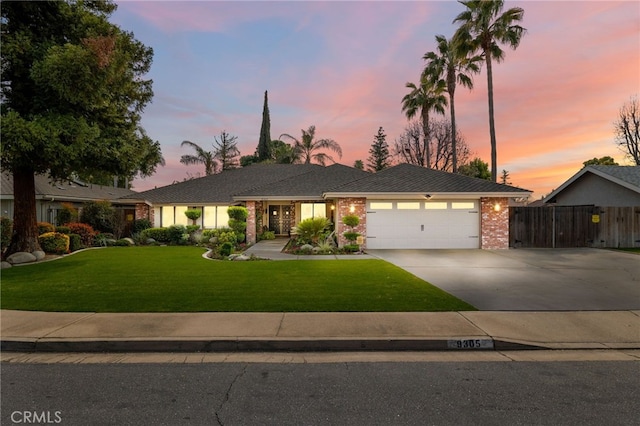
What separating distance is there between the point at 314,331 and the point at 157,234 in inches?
676

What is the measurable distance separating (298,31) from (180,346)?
14.5 m

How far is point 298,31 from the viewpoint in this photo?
14.9m

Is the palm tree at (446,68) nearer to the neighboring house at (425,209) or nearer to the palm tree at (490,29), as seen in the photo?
the palm tree at (490,29)

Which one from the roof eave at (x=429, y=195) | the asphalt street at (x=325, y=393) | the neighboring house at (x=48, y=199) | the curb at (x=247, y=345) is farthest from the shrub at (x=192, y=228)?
the asphalt street at (x=325, y=393)

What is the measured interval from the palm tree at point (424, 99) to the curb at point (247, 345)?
27666 mm

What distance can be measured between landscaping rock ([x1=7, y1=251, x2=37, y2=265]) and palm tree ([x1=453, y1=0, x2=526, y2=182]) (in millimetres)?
25107

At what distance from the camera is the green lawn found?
6461 mm

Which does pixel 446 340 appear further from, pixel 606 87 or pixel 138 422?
pixel 606 87

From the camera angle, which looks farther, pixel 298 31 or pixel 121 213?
pixel 121 213

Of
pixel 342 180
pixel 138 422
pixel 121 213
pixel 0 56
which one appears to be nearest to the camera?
pixel 138 422

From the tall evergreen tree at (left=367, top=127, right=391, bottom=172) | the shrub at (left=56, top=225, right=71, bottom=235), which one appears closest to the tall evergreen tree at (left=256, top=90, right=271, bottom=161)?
the tall evergreen tree at (left=367, top=127, right=391, bottom=172)

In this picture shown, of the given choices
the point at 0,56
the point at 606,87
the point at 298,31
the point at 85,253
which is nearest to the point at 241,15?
the point at 298,31

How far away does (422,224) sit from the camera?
16.3 m

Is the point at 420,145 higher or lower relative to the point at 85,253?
higher
